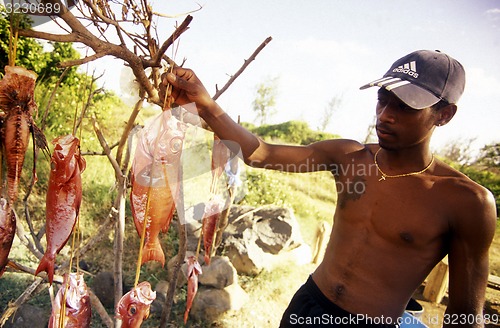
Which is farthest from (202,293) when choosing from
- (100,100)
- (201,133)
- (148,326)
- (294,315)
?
(100,100)

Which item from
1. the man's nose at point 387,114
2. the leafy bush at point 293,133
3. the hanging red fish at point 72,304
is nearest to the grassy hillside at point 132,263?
the hanging red fish at point 72,304

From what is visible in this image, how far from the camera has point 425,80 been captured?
1.78m

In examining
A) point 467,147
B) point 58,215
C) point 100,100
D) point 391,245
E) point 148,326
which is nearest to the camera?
point 58,215

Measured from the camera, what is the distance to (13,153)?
1.20 m

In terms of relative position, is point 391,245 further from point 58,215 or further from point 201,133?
point 201,133

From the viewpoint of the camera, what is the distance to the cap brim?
1715mm

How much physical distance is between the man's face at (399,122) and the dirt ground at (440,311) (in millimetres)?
5202

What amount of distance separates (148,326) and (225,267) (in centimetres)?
139

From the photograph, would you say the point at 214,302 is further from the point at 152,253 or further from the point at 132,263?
the point at 152,253

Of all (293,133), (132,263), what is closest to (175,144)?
(132,263)

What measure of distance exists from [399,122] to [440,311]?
6771mm

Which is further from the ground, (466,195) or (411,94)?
(411,94)

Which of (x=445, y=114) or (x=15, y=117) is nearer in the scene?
(x=15, y=117)

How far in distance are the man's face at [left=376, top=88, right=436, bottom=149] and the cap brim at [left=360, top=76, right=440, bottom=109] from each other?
58 mm
